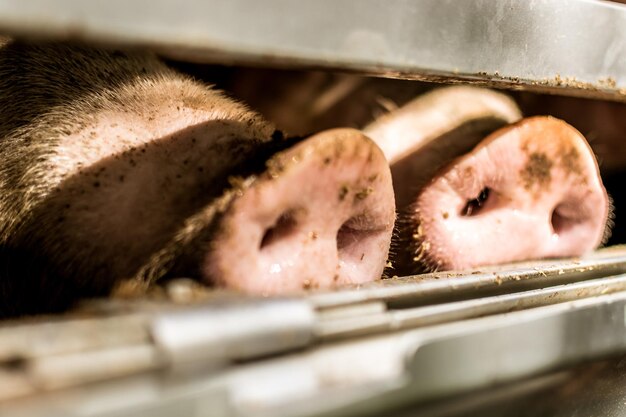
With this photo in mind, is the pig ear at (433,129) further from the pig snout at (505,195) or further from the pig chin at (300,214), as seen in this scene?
the pig chin at (300,214)

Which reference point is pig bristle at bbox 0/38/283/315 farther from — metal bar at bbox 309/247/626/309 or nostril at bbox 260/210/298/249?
metal bar at bbox 309/247/626/309

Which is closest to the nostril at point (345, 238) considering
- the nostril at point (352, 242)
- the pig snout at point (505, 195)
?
the nostril at point (352, 242)

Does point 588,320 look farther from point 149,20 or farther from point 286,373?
point 149,20

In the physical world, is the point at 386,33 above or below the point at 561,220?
above

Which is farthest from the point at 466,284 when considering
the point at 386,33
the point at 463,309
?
the point at 386,33

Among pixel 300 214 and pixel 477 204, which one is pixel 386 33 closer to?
pixel 300 214
